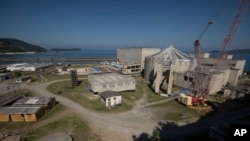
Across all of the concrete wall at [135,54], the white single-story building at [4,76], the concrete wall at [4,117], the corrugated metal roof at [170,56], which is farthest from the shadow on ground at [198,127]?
the white single-story building at [4,76]

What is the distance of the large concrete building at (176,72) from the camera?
192 ft

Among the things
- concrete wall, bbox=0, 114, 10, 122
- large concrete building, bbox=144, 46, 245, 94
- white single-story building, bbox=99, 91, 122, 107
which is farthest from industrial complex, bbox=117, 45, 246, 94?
concrete wall, bbox=0, 114, 10, 122

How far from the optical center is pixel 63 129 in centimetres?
3136

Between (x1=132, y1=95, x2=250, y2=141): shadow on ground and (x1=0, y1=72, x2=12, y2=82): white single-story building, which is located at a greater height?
(x1=0, y1=72, x2=12, y2=82): white single-story building

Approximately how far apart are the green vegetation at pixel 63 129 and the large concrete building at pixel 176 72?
3541 cm

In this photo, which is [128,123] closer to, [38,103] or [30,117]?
[30,117]

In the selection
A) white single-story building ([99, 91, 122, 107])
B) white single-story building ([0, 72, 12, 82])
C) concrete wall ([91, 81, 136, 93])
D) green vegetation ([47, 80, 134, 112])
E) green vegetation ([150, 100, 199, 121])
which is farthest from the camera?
white single-story building ([0, 72, 12, 82])

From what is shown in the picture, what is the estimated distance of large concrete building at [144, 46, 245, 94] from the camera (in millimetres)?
58375

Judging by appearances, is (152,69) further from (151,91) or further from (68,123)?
(68,123)

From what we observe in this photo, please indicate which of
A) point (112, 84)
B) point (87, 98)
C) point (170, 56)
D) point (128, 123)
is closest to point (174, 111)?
point (128, 123)

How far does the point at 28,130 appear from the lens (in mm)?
31125

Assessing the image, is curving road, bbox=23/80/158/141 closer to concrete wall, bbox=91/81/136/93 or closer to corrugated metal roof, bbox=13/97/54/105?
corrugated metal roof, bbox=13/97/54/105

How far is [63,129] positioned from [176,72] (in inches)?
2149

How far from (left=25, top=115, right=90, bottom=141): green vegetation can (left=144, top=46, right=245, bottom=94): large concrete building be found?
35.4 m
